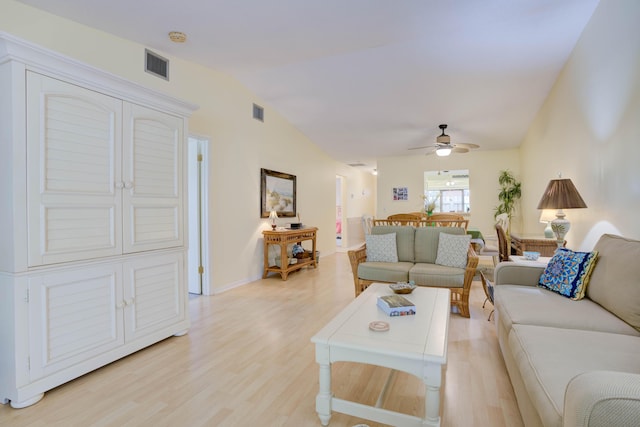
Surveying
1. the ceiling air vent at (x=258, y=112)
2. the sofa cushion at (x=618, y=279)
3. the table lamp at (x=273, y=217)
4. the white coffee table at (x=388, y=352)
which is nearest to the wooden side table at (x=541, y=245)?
the sofa cushion at (x=618, y=279)

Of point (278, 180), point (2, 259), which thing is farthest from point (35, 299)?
point (278, 180)

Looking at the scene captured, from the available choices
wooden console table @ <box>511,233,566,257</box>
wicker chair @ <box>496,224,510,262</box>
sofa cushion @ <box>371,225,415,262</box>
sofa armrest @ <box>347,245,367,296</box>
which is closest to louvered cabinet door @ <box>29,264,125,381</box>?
sofa armrest @ <box>347,245,367,296</box>

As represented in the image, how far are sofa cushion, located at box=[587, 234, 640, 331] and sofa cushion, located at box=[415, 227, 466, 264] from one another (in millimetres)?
1623

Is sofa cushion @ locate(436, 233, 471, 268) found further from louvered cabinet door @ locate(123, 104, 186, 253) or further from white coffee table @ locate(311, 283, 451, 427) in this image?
louvered cabinet door @ locate(123, 104, 186, 253)

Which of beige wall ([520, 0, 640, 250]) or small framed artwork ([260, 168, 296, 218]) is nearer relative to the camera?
beige wall ([520, 0, 640, 250])

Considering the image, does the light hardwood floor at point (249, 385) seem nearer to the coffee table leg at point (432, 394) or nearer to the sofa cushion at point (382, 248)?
the coffee table leg at point (432, 394)

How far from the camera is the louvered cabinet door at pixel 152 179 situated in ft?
7.89

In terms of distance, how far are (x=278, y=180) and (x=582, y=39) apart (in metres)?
4.29

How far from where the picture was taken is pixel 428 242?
3.87 meters

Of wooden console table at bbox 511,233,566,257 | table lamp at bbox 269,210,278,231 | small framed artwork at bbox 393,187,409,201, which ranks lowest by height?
wooden console table at bbox 511,233,566,257

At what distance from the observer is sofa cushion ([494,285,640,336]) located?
69.8 inches

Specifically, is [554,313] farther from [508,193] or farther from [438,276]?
[508,193]

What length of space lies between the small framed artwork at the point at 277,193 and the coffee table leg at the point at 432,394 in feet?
13.3

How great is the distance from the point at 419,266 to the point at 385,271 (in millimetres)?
403
